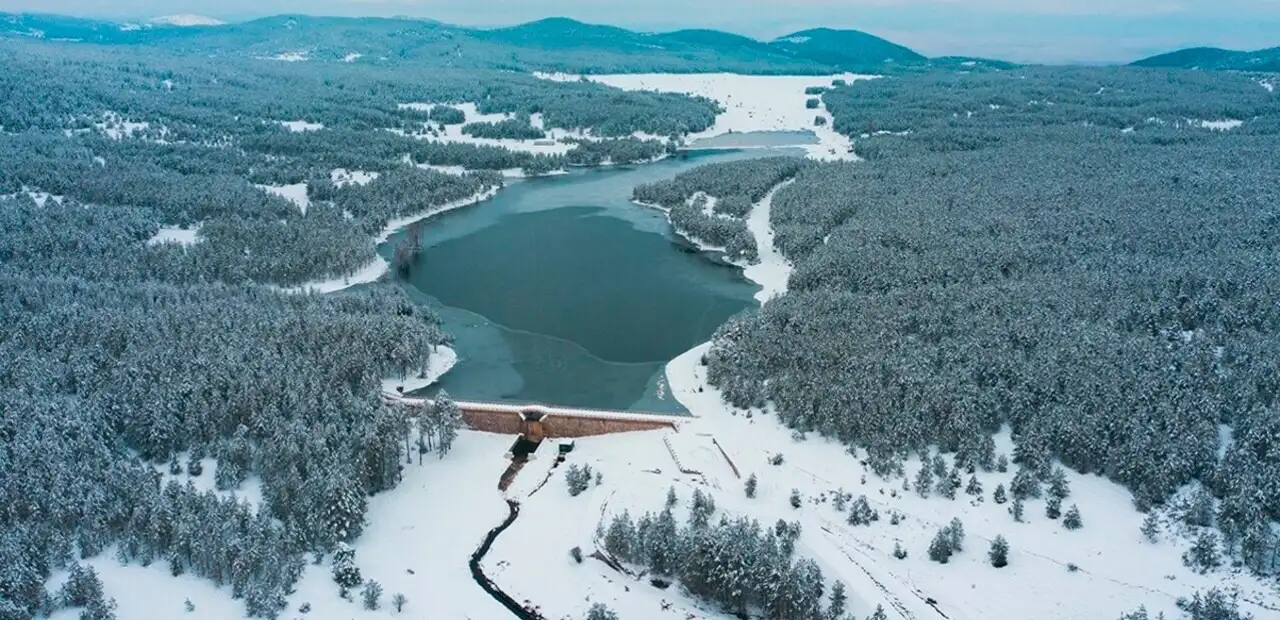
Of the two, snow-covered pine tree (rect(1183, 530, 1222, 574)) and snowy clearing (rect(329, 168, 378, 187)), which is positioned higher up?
snowy clearing (rect(329, 168, 378, 187))

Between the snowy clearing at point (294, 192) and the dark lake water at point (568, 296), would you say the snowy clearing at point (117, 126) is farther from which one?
the dark lake water at point (568, 296)

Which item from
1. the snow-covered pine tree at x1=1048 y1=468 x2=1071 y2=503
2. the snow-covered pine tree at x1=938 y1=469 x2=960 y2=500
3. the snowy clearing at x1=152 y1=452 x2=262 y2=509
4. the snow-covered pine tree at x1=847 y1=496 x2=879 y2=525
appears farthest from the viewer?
the snowy clearing at x1=152 y1=452 x2=262 y2=509

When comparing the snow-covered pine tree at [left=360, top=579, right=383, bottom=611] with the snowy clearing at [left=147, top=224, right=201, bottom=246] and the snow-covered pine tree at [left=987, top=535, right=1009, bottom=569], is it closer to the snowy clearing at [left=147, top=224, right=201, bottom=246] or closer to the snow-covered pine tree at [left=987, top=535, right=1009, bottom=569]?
the snow-covered pine tree at [left=987, top=535, right=1009, bottom=569]

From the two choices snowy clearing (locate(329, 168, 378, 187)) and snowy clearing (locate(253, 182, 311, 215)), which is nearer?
snowy clearing (locate(253, 182, 311, 215))

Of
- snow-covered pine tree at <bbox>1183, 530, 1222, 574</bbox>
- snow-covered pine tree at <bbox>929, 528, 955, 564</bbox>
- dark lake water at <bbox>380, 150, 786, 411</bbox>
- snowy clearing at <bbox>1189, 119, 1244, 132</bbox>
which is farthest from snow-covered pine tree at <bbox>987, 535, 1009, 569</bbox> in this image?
snowy clearing at <bbox>1189, 119, 1244, 132</bbox>

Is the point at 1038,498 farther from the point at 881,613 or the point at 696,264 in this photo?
the point at 696,264

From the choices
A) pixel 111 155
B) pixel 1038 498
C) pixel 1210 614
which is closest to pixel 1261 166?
pixel 1038 498
